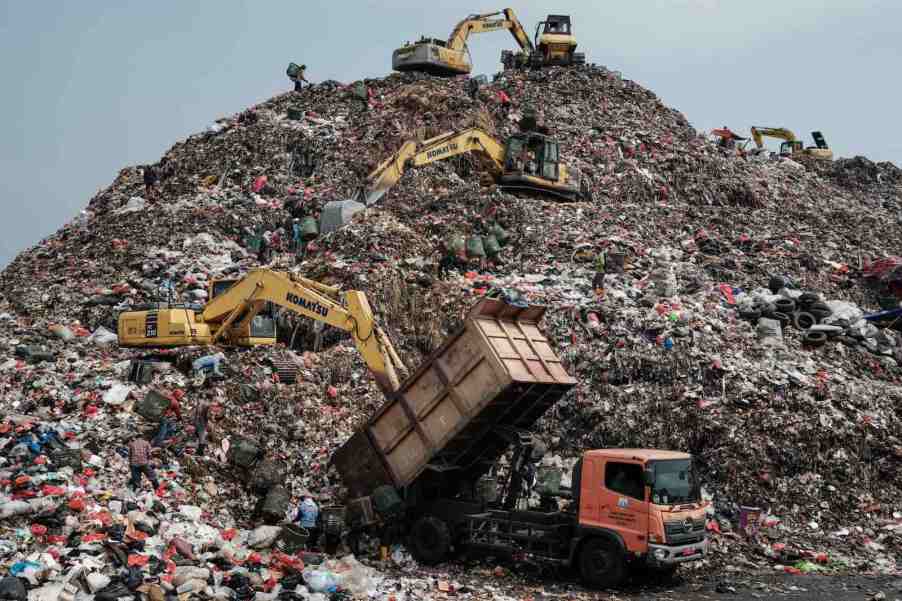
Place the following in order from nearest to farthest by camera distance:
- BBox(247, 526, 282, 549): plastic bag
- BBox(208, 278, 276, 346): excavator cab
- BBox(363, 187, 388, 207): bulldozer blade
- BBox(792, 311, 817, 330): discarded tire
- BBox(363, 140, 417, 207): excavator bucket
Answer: BBox(247, 526, 282, 549): plastic bag, BBox(208, 278, 276, 346): excavator cab, BBox(792, 311, 817, 330): discarded tire, BBox(363, 187, 388, 207): bulldozer blade, BBox(363, 140, 417, 207): excavator bucket

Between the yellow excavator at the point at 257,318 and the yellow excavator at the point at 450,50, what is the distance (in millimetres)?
15056

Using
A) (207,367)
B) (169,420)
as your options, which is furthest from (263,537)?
(207,367)

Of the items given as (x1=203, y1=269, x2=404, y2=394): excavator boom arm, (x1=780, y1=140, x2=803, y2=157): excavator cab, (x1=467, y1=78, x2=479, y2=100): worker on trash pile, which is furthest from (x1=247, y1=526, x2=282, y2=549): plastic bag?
(x1=780, y1=140, x2=803, y2=157): excavator cab

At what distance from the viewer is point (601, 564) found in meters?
8.95

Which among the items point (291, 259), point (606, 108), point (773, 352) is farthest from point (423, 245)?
point (606, 108)

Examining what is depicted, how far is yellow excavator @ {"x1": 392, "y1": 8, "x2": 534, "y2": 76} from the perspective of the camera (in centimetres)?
2684

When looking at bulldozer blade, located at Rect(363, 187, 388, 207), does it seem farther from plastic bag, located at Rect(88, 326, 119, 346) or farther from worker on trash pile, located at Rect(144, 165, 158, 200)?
plastic bag, located at Rect(88, 326, 119, 346)

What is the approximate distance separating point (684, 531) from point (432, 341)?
6099 millimetres

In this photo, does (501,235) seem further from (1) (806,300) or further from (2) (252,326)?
(2) (252,326)

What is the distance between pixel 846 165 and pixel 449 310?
20856mm

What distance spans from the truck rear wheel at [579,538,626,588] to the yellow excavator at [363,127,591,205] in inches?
438

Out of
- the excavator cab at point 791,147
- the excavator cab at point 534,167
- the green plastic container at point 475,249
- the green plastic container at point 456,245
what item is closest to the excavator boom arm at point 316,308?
the green plastic container at point 456,245

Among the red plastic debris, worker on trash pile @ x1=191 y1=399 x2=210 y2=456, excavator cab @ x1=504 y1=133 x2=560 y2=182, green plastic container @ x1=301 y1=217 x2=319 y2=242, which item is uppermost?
excavator cab @ x1=504 y1=133 x2=560 y2=182

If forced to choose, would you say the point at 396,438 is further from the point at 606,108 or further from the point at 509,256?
the point at 606,108
